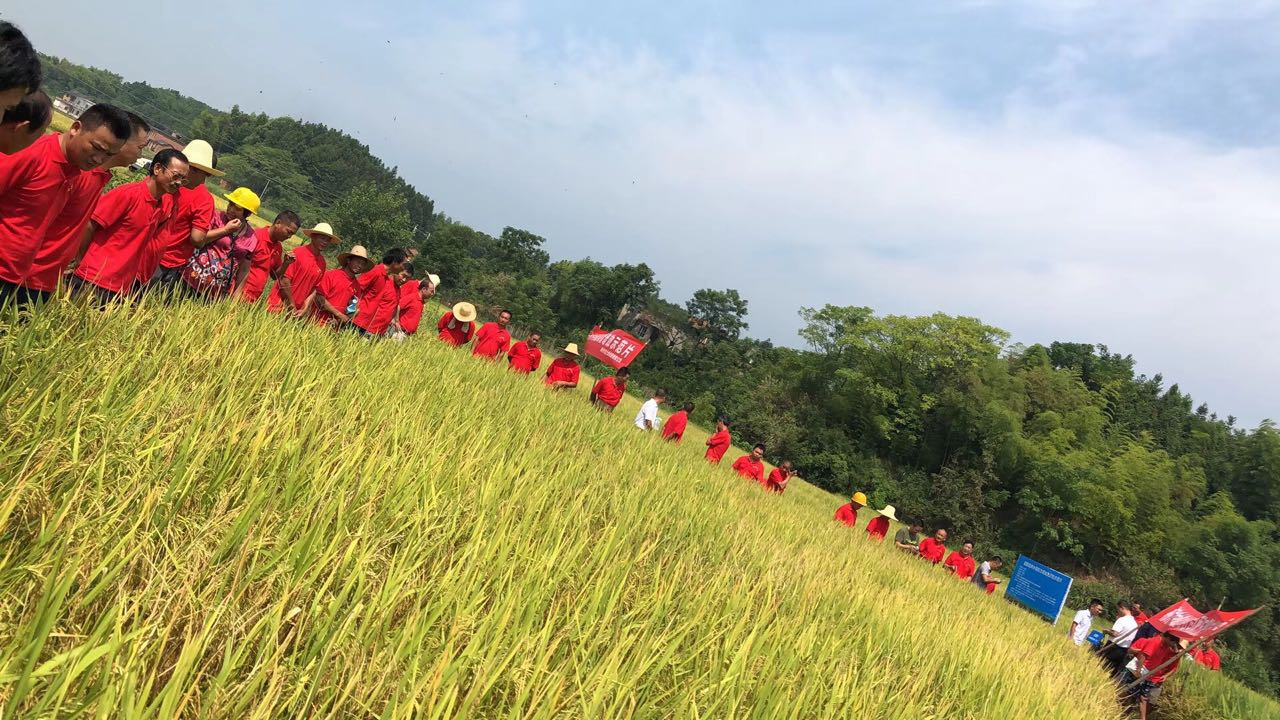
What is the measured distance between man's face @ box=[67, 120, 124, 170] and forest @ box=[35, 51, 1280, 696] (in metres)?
36.0

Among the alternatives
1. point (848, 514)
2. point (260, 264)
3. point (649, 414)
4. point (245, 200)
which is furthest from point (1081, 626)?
point (245, 200)

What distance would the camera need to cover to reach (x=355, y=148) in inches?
5960

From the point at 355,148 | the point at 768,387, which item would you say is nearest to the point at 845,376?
the point at 768,387

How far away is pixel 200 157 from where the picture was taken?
394 cm

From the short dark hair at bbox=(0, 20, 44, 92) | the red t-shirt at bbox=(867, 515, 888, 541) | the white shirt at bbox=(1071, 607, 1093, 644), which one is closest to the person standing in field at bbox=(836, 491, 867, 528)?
the red t-shirt at bbox=(867, 515, 888, 541)

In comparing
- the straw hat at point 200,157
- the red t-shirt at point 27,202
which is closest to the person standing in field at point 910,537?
the straw hat at point 200,157

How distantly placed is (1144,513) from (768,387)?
24732 mm

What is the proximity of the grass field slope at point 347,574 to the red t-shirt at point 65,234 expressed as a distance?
365 millimetres

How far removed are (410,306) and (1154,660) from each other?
31.2 feet

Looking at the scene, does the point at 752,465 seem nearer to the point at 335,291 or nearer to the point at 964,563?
the point at 964,563

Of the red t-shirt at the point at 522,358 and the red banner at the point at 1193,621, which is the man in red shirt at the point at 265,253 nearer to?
the red t-shirt at the point at 522,358

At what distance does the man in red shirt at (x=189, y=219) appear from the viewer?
3.88 m

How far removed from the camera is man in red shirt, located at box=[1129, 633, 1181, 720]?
22.6 ft

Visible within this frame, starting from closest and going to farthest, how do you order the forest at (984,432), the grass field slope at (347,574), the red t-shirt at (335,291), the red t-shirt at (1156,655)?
the grass field slope at (347,574) < the red t-shirt at (335,291) < the red t-shirt at (1156,655) < the forest at (984,432)
